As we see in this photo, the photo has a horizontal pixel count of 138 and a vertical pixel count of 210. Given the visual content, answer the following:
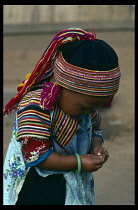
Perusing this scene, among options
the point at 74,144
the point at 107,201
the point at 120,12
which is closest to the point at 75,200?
the point at 74,144

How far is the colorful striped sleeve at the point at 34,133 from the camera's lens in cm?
220

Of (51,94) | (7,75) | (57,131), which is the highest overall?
(51,94)

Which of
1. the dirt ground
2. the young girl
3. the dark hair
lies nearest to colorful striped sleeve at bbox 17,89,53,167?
the young girl

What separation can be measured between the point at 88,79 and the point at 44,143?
1.30ft

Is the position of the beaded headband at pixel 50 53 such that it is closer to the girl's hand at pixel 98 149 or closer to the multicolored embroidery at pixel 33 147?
the multicolored embroidery at pixel 33 147

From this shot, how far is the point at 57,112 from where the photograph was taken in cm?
227

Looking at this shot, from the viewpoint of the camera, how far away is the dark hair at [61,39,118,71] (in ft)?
6.89

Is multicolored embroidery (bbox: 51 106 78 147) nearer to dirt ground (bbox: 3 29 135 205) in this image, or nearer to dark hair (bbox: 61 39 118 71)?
dark hair (bbox: 61 39 118 71)

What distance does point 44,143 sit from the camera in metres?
2.22

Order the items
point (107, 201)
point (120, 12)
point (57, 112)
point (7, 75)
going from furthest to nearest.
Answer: point (120, 12) < point (7, 75) < point (107, 201) < point (57, 112)

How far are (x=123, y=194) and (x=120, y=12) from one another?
663 centimetres

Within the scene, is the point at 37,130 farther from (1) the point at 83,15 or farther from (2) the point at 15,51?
(1) the point at 83,15

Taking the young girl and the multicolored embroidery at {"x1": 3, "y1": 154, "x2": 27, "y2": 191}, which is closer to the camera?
the young girl

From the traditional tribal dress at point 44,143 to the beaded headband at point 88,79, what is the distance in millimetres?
191
